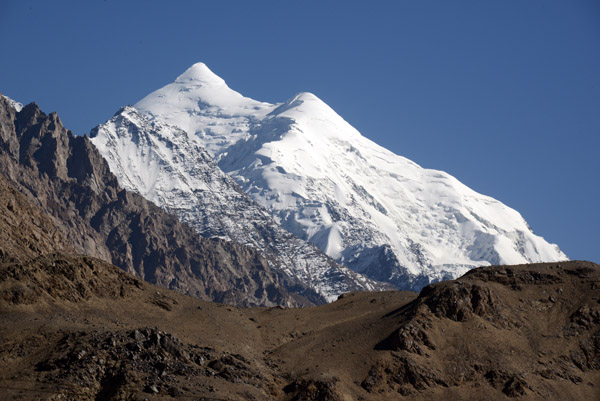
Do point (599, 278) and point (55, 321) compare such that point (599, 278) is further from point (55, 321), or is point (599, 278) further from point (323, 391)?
point (55, 321)

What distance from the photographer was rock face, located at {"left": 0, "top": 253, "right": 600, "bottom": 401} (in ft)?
333

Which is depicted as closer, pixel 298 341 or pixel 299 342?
pixel 299 342

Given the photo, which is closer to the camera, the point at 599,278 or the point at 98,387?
the point at 98,387

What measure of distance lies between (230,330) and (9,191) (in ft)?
202

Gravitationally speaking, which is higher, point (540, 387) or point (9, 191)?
point (9, 191)

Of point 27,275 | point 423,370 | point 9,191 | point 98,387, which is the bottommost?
point 98,387

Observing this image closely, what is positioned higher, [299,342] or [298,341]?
[298,341]

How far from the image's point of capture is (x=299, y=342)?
131m

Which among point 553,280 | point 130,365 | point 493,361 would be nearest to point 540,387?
point 493,361

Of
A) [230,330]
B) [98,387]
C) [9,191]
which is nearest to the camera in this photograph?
[98,387]

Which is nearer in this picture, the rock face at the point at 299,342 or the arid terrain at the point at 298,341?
the arid terrain at the point at 298,341

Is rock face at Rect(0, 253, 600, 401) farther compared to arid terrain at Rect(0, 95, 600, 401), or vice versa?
rock face at Rect(0, 253, 600, 401)

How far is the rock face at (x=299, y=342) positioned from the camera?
102m

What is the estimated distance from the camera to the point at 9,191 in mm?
173125
